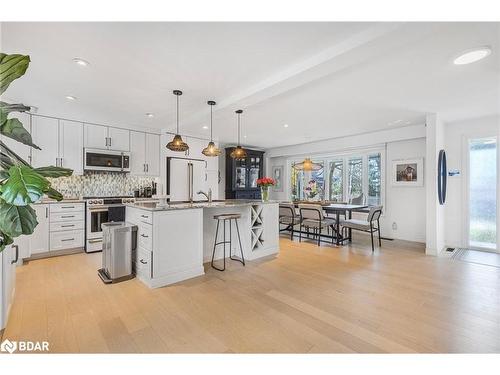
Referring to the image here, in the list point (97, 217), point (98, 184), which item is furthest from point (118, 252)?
point (98, 184)

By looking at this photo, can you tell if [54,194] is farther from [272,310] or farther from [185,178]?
[185,178]

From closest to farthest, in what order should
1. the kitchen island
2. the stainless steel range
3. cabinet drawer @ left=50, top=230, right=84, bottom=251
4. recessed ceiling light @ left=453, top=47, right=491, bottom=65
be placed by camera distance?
recessed ceiling light @ left=453, top=47, right=491, bottom=65, the kitchen island, cabinet drawer @ left=50, top=230, right=84, bottom=251, the stainless steel range

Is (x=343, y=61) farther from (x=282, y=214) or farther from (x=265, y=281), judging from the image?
(x=282, y=214)

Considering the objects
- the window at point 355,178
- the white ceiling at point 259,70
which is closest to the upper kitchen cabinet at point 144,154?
the white ceiling at point 259,70

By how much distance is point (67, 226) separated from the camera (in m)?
3.97

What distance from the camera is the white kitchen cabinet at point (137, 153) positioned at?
16.0ft

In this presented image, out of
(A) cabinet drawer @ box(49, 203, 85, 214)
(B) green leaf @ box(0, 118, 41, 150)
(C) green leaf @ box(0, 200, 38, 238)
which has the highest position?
(B) green leaf @ box(0, 118, 41, 150)

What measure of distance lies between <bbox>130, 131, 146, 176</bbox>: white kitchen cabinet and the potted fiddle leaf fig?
3.72 m

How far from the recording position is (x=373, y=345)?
66.7 inches

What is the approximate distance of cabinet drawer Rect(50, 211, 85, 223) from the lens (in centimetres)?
386

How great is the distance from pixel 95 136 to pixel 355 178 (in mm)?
A: 5963

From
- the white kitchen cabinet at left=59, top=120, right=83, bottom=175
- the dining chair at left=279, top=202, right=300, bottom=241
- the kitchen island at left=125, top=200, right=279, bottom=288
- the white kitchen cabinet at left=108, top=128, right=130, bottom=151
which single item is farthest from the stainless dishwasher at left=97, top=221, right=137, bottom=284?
the dining chair at left=279, top=202, right=300, bottom=241

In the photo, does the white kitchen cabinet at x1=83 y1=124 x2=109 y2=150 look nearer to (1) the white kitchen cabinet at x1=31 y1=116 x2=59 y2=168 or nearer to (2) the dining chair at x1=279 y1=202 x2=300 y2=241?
(1) the white kitchen cabinet at x1=31 y1=116 x2=59 y2=168

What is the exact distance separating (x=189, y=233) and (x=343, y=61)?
97.7 inches
